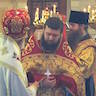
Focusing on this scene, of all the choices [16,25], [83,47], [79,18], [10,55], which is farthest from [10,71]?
[79,18]

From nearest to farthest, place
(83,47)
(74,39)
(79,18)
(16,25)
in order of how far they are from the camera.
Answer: (16,25), (83,47), (74,39), (79,18)

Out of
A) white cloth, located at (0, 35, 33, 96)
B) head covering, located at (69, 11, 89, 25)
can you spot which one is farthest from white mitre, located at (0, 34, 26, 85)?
head covering, located at (69, 11, 89, 25)

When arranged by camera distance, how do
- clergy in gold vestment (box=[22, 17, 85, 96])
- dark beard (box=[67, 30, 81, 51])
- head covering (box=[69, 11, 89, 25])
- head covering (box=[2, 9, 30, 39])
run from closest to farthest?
1. head covering (box=[2, 9, 30, 39])
2. clergy in gold vestment (box=[22, 17, 85, 96])
3. dark beard (box=[67, 30, 81, 51])
4. head covering (box=[69, 11, 89, 25])

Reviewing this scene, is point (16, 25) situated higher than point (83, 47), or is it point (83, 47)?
point (16, 25)

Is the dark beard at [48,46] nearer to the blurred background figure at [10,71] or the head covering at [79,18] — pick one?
the head covering at [79,18]

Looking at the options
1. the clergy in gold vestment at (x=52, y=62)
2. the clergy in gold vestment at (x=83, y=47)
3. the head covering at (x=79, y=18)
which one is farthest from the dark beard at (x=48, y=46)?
the head covering at (x=79, y=18)

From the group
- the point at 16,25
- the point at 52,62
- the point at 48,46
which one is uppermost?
the point at 16,25

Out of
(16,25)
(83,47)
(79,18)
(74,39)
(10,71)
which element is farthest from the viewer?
(79,18)

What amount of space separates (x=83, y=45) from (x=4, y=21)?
97 cm

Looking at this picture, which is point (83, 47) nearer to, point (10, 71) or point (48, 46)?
point (48, 46)

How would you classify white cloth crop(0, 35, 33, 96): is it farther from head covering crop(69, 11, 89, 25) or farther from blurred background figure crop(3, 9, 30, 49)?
head covering crop(69, 11, 89, 25)

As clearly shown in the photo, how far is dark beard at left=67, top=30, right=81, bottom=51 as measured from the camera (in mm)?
4488

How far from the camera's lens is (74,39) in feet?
14.9

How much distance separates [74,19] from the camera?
4.82 m
